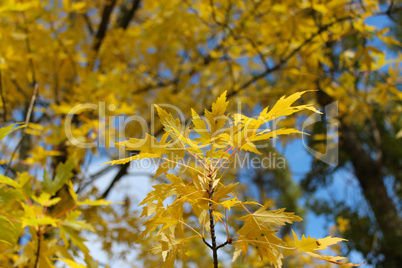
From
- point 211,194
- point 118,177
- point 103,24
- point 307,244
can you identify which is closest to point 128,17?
point 103,24

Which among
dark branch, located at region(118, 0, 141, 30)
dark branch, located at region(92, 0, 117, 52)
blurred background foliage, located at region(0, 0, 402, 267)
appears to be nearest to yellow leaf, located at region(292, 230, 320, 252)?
blurred background foliage, located at region(0, 0, 402, 267)

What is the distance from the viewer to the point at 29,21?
1.48 metres

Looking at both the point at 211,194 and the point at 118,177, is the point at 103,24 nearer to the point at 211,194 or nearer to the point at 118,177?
the point at 118,177

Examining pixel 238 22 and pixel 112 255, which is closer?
pixel 112 255

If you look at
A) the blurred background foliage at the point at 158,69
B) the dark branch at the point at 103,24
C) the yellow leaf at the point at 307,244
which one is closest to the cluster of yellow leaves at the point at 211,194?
the yellow leaf at the point at 307,244

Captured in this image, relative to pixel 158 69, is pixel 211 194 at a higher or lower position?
lower

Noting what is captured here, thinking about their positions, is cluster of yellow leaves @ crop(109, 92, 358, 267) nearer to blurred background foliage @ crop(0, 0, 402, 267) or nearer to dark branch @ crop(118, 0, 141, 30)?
blurred background foliage @ crop(0, 0, 402, 267)

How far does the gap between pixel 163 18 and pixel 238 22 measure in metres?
0.58

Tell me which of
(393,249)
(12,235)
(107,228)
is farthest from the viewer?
(393,249)

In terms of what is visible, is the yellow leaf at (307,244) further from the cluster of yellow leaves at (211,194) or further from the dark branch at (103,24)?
the dark branch at (103,24)

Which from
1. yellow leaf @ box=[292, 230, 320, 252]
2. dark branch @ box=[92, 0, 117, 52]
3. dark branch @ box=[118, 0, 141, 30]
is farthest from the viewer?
dark branch @ box=[118, 0, 141, 30]

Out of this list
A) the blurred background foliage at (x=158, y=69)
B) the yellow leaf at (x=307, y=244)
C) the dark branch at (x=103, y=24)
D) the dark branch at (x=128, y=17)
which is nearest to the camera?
the yellow leaf at (x=307, y=244)

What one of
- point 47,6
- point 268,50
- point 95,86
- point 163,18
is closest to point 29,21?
point 47,6

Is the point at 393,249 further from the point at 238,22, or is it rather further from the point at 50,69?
the point at 50,69
